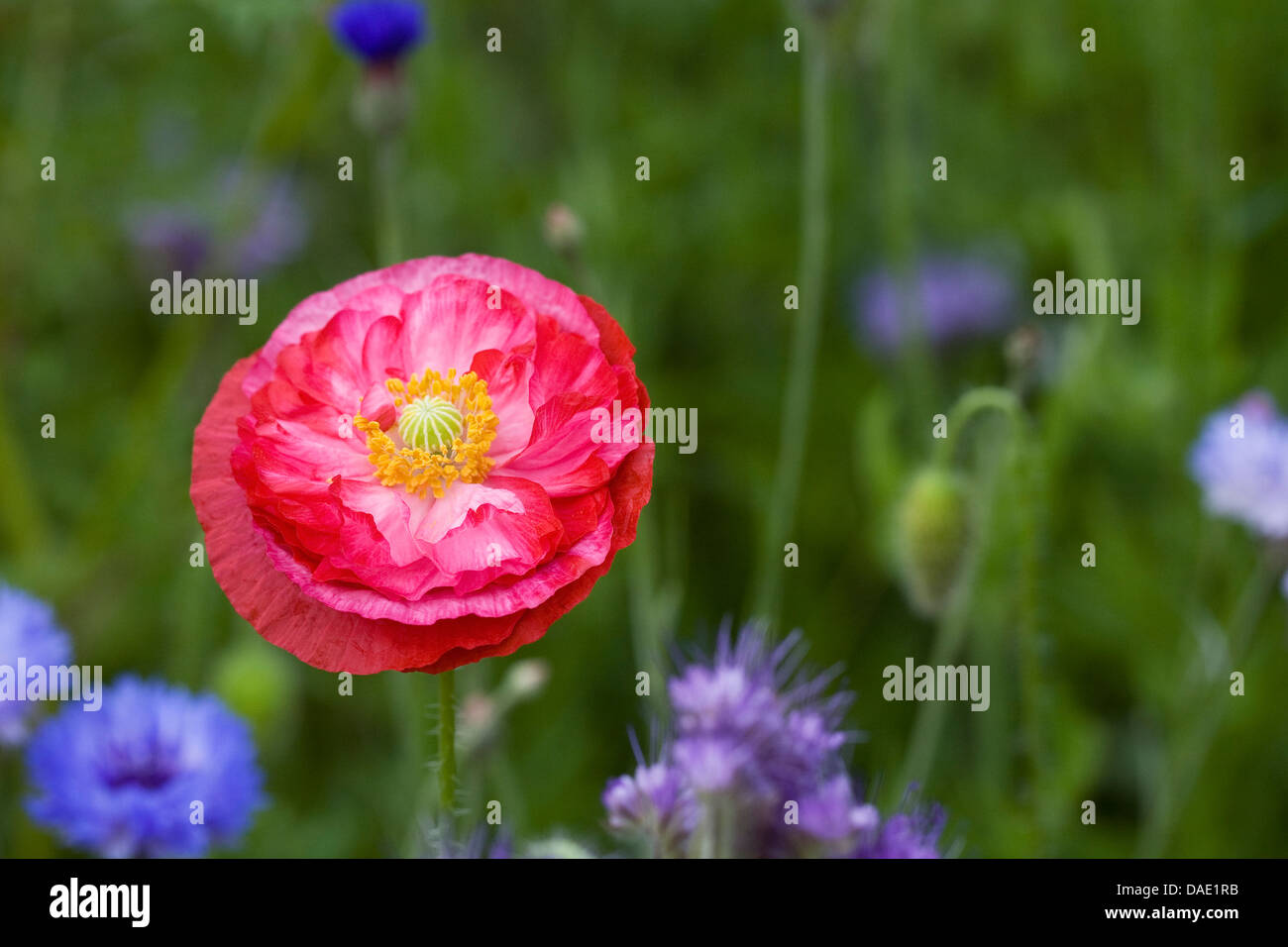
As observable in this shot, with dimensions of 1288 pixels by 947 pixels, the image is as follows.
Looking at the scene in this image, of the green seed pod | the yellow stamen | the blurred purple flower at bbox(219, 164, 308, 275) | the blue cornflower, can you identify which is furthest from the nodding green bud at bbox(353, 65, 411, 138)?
the blurred purple flower at bbox(219, 164, 308, 275)

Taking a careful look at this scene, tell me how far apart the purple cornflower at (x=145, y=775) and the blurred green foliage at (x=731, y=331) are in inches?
9.2

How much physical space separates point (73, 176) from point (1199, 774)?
6.29 ft

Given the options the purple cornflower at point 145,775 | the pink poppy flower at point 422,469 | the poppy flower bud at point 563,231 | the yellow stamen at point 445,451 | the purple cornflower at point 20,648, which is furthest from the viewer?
the poppy flower bud at point 563,231

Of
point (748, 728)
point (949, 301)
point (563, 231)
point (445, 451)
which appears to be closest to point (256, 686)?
point (563, 231)

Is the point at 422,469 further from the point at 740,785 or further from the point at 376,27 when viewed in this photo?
the point at 376,27

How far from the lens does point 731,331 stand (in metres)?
2.28

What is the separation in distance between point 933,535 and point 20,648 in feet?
2.82

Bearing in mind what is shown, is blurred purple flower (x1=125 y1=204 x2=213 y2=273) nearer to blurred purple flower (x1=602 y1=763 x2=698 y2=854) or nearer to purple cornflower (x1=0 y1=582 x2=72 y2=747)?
purple cornflower (x1=0 y1=582 x2=72 y2=747)

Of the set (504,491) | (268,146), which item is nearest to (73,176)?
(268,146)

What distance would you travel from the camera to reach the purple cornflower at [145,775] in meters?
1.04

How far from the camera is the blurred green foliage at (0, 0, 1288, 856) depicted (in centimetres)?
169

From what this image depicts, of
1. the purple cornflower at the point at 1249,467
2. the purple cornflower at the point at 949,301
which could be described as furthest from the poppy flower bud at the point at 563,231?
the purple cornflower at the point at 949,301

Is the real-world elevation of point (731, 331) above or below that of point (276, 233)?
below

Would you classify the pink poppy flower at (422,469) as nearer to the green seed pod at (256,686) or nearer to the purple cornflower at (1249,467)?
the green seed pod at (256,686)
